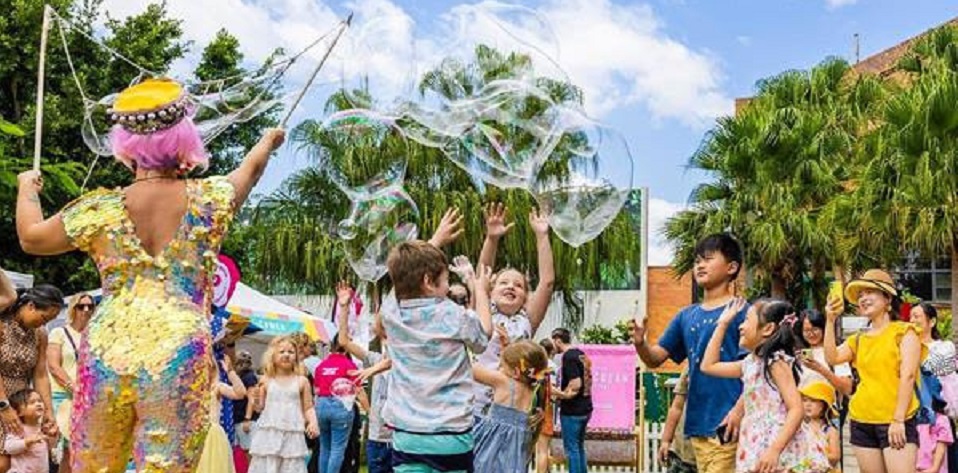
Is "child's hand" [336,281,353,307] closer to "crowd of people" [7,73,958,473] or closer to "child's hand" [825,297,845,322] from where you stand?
"crowd of people" [7,73,958,473]

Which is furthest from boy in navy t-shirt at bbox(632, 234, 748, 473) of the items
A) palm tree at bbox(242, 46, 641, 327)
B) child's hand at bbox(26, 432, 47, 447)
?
palm tree at bbox(242, 46, 641, 327)

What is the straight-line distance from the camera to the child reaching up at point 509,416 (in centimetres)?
666

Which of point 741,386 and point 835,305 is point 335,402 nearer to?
point 835,305

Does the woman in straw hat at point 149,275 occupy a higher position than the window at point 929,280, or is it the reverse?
the window at point 929,280

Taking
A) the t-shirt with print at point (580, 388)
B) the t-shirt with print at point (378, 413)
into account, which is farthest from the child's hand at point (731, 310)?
the t-shirt with print at point (580, 388)

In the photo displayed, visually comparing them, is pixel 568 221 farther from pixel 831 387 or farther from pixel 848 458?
pixel 848 458

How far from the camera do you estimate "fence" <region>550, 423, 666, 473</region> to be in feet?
51.5

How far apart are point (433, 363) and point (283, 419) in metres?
5.33

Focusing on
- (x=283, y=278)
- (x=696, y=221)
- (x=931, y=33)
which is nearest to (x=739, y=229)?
(x=696, y=221)

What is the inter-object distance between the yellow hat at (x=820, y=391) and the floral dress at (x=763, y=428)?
130 centimetres

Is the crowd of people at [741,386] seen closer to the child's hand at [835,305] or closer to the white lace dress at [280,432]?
the child's hand at [835,305]

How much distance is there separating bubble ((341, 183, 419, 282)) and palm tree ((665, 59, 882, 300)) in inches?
621

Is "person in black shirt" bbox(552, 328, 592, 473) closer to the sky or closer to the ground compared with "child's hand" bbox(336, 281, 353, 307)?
closer to the ground

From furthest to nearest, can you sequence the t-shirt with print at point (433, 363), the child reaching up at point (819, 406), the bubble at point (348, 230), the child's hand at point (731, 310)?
the bubble at point (348, 230) → the child reaching up at point (819, 406) → the child's hand at point (731, 310) → the t-shirt with print at point (433, 363)
